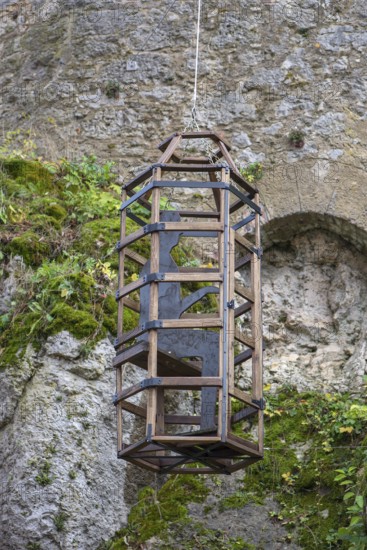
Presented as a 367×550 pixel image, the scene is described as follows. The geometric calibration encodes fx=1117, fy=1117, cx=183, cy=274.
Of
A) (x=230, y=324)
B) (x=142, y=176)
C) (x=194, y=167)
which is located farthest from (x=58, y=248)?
(x=230, y=324)

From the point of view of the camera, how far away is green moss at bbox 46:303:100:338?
307 inches

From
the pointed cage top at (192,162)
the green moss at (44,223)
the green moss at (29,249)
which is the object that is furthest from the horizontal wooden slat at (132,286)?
the green moss at (44,223)

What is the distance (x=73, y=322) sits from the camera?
25.7 ft

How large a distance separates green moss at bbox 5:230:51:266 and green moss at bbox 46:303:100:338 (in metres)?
0.74

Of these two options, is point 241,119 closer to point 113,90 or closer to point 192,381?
point 113,90

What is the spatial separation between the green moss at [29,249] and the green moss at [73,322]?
0.74m

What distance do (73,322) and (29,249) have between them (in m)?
1.01

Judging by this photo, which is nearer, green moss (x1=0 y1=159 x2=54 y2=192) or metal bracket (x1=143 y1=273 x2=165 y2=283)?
metal bracket (x1=143 y1=273 x2=165 y2=283)

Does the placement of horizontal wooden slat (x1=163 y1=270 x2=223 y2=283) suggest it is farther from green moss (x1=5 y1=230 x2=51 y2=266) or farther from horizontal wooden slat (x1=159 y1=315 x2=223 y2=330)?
green moss (x1=5 y1=230 x2=51 y2=266)

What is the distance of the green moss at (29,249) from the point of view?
336 inches

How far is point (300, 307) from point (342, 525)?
2.65 m

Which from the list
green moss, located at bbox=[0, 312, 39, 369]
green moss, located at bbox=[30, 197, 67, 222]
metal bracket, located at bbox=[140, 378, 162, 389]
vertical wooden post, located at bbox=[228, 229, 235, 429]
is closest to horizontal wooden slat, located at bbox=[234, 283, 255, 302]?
vertical wooden post, located at bbox=[228, 229, 235, 429]

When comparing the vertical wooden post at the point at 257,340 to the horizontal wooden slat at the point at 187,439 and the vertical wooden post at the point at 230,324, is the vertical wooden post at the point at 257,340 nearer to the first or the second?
the vertical wooden post at the point at 230,324

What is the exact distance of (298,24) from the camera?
1059 cm
